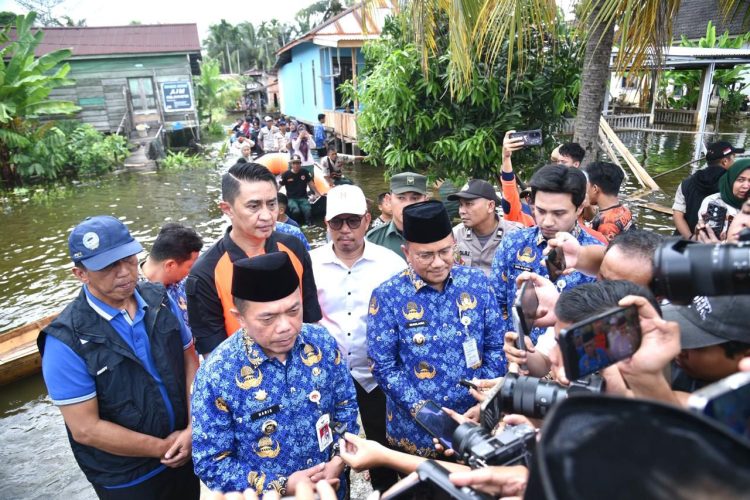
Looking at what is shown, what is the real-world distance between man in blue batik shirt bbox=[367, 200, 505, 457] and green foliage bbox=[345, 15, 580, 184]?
2856 mm

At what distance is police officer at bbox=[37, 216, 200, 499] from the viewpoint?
214 centimetres

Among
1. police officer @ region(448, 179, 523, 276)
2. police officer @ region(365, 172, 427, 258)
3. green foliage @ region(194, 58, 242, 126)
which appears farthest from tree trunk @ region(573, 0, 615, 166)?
green foliage @ region(194, 58, 242, 126)

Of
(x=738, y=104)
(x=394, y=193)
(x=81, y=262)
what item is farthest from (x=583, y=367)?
(x=738, y=104)

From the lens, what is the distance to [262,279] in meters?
1.94

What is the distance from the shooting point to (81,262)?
225 centimetres

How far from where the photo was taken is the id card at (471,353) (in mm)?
2500

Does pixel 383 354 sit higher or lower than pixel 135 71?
lower

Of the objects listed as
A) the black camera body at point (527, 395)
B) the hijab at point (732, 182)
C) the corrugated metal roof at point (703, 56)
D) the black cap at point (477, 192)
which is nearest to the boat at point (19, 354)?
the black cap at point (477, 192)

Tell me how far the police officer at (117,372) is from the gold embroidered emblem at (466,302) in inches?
59.8

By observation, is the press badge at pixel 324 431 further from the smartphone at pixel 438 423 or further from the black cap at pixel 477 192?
the black cap at pixel 477 192

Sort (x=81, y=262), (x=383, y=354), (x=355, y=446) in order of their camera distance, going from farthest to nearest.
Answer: (x=383, y=354) → (x=81, y=262) → (x=355, y=446)

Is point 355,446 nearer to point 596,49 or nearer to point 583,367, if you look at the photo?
point 583,367

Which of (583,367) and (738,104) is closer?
(583,367)

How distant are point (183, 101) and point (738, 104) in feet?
85.5
